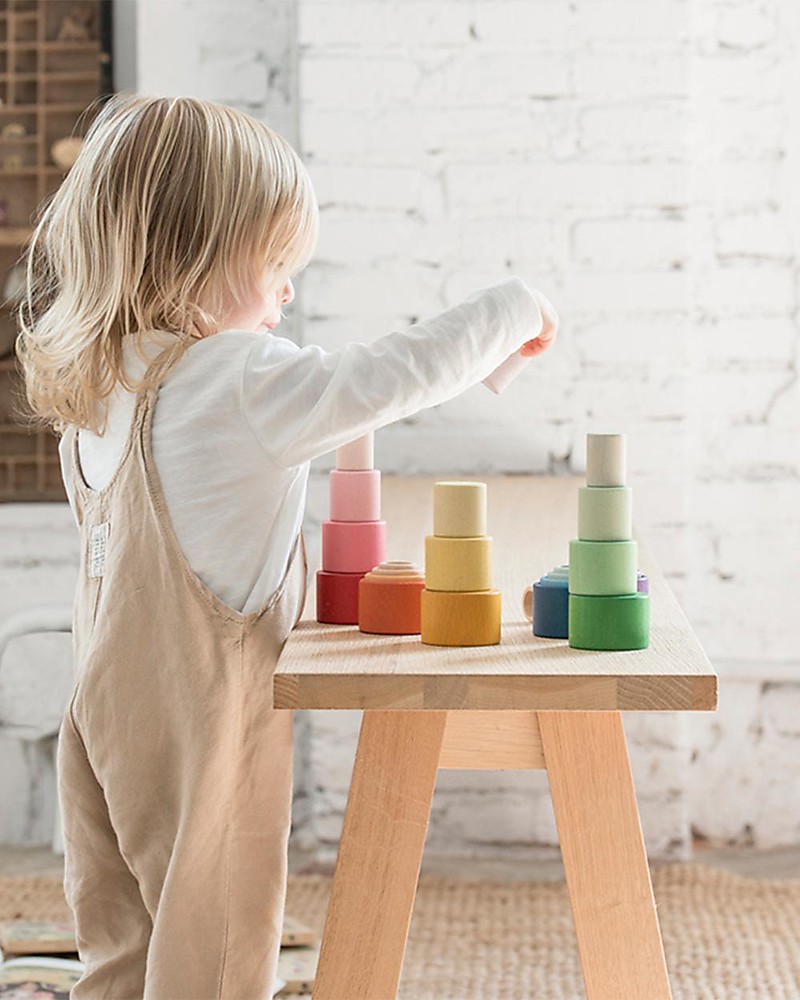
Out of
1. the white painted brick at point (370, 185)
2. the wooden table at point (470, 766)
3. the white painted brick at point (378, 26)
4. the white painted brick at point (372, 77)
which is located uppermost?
the white painted brick at point (378, 26)

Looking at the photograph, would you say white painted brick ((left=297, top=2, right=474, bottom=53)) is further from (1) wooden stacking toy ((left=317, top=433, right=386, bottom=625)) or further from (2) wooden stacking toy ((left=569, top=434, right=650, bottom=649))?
(2) wooden stacking toy ((left=569, top=434, right=650, bottom=649))

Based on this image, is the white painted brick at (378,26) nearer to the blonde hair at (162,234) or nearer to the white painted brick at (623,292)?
the white painted brick at (623,292)

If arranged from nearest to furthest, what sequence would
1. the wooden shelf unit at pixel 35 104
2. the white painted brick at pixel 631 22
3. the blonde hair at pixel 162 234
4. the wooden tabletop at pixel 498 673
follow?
the wooden tabletop at pixel 498 673 → the blonde hair at pixel 162 234 → the white painted brick at pixel 631 22 → the wooden shelf unit at pixel 35 104

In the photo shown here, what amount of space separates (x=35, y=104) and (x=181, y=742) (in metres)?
1.60

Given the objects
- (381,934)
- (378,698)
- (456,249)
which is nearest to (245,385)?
(378,698)

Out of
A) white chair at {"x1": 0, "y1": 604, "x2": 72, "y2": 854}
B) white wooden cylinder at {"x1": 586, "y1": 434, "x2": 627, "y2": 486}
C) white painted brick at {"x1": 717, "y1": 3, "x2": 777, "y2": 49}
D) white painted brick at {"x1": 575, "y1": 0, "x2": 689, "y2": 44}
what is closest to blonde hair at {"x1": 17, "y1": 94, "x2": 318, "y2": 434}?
white wooden cylinder at {"x1": 586, "y1": 434, "x2": 627, "y2": 486}

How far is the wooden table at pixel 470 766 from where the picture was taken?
3.22 ft

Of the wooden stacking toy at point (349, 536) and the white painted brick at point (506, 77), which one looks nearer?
the wooden stacking toy at point (349, 536)

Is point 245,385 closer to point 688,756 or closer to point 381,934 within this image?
point 381,934

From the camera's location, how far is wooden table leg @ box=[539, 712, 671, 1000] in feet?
3.99

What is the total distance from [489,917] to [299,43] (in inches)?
54.5

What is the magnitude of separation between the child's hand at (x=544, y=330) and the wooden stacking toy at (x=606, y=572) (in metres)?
0.15

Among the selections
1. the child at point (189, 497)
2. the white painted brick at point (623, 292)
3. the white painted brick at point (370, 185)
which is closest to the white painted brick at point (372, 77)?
the white painted brick at point (370, 185)

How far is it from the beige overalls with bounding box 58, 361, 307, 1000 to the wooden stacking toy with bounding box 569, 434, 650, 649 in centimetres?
28
